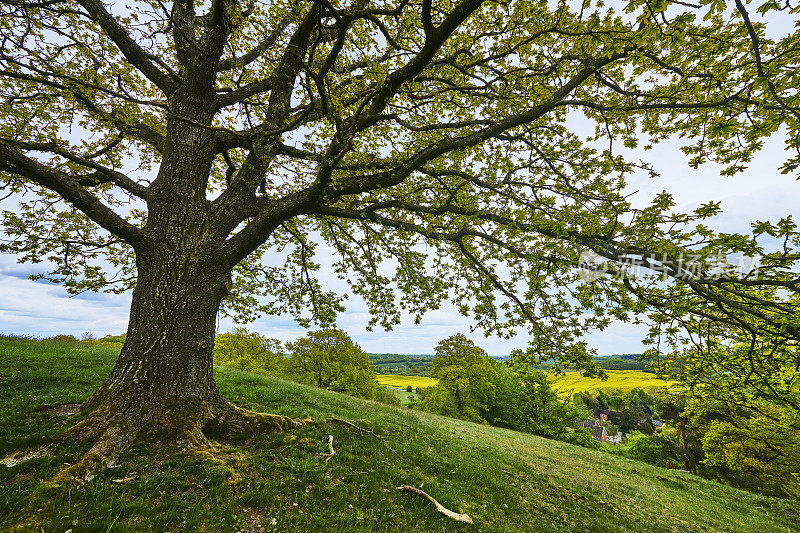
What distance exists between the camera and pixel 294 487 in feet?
17.8

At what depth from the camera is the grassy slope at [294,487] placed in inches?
163

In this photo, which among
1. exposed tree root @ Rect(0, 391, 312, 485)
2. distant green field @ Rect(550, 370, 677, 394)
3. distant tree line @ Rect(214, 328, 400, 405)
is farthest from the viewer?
distant green field @ Rect(550, 370, 677, 394)

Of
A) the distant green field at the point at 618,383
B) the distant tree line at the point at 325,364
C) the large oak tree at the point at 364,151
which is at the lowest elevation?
the distant green field at the point at 618,383

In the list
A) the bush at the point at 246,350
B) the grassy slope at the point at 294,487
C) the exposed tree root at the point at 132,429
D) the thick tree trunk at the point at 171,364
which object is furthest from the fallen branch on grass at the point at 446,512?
the bush at the point at 246,350

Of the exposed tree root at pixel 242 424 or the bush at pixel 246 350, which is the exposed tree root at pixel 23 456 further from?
the bush at pixel 246 350

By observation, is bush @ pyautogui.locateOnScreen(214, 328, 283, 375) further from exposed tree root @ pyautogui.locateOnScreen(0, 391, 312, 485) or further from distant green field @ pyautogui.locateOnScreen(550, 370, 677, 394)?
distant green field @ pyautogui.locateOnScreen(550, 370, 677, 394)

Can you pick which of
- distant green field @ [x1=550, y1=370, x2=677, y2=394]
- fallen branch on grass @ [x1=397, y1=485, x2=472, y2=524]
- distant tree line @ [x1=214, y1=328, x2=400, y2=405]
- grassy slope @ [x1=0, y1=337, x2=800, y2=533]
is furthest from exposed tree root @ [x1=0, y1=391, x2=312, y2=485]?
distant green field @ [x1=550, y1=370, x2=677, y2=394]

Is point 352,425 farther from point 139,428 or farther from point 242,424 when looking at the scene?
point 139,428

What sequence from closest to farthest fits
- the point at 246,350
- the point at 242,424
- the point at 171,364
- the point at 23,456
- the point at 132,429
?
the point at 23,456 < the point at 132,429 < the point at 171,364 < the point at 242,424 < the point at 246,350

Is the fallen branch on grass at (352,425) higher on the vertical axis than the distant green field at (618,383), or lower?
higher

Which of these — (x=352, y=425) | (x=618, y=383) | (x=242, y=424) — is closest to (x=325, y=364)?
(x=352, y=425)

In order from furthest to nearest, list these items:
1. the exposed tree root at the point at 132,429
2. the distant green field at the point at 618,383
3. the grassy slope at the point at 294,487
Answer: the distant green field at the point at 618,383
the exposed tree root at the point at 132,429
the grassy slope at the point at 294,487

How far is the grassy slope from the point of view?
4137mm

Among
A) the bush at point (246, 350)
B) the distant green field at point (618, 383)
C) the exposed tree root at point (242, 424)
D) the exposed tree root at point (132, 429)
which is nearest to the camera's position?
the exposed tree root at point (132, 429)
